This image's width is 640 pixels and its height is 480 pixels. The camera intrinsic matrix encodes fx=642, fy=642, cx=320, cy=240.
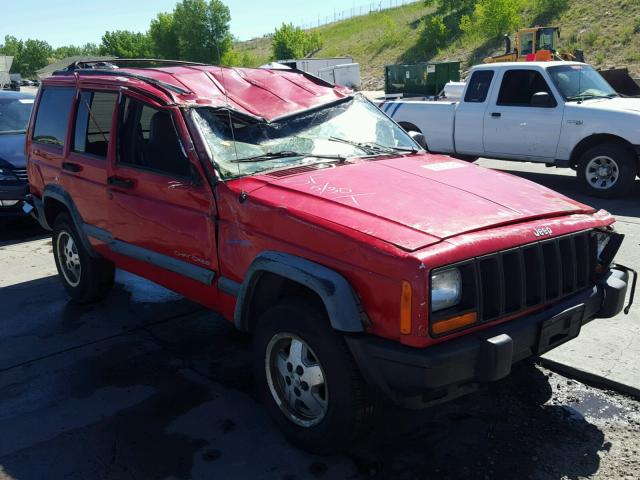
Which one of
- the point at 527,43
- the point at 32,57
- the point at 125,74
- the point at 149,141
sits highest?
the point at 125,74

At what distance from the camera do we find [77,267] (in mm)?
5707

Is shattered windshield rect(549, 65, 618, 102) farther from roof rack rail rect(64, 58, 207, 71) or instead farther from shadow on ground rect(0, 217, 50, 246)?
shadow on ground rect(0, 217, 50, 246)

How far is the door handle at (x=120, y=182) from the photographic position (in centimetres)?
446

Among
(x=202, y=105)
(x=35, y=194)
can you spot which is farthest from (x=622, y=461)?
(x=35, y=194)

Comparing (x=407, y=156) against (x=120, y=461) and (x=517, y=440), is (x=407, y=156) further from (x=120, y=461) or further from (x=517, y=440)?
(x=120, y=461)

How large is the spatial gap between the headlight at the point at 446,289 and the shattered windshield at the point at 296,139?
142 centimetres

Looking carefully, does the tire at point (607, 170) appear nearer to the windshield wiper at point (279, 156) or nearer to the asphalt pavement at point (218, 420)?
the asphalt pavement at point (218, 420)

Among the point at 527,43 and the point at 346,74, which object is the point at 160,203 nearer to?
the point at 527,43

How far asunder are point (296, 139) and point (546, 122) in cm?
622

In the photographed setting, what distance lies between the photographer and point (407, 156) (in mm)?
4383

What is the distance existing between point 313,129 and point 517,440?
2302mm

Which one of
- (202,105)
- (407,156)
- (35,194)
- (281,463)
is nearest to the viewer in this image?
(281,463)

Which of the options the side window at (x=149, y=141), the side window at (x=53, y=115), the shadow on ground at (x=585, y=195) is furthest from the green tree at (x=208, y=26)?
the shadow on ground at (x=585, y=195)

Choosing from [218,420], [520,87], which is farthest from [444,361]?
[520,87]
